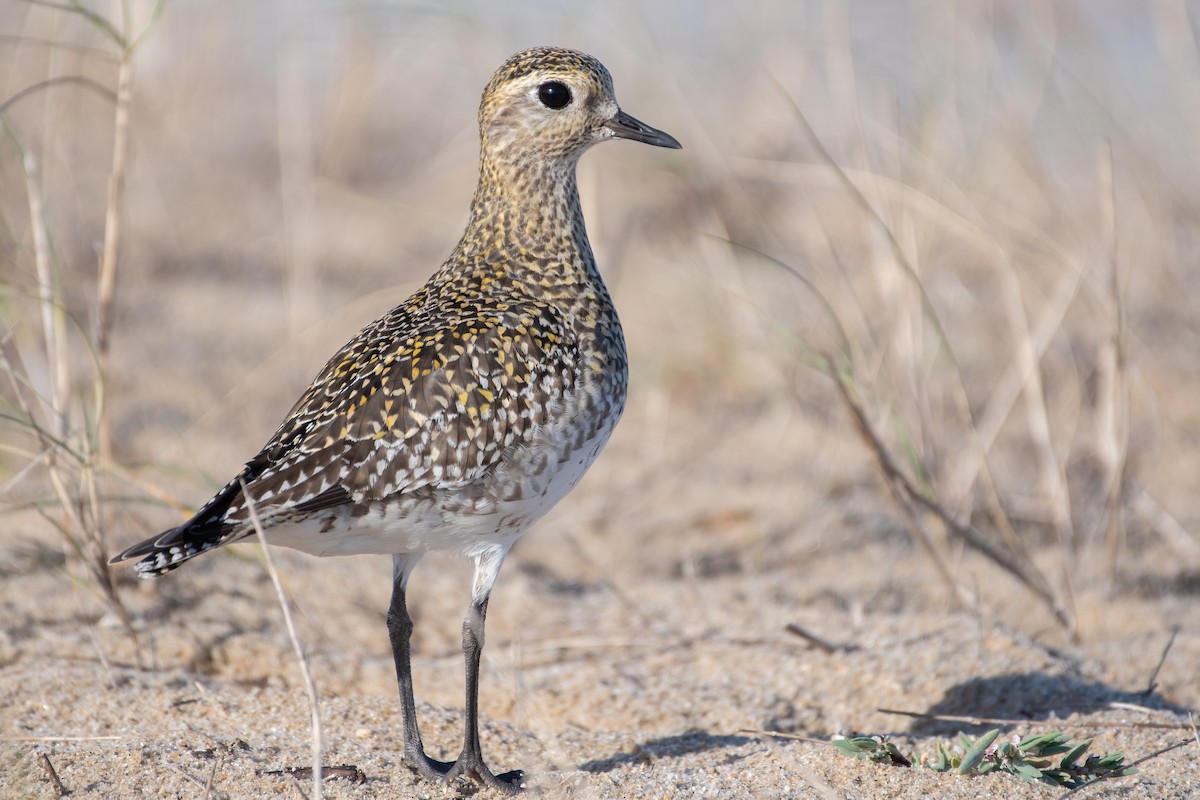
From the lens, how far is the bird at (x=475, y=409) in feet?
10.4

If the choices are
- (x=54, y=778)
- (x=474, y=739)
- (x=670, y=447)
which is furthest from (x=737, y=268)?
(x=54, y=778)

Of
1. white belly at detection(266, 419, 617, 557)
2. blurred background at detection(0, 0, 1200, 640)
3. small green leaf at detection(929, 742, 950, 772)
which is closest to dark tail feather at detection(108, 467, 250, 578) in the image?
white belly at detection(266, 419, 617, 557)

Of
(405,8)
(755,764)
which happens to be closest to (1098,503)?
(755,764)

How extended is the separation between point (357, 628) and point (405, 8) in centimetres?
244

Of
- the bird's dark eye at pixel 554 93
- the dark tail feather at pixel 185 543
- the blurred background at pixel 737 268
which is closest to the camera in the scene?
the dark tail feather at pixel 185 543

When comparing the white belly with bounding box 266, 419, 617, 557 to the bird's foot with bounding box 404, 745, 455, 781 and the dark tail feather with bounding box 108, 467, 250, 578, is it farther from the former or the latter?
the bird's foot with bounding box 404, 745, 455, 781

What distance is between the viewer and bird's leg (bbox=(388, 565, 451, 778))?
3395 mm

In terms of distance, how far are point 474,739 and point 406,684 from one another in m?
0.26

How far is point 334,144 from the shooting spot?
27.8 ft

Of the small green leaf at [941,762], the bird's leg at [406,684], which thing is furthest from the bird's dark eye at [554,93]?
the small green leaf at [941,762]

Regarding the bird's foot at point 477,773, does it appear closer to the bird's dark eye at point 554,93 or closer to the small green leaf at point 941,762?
the small green leaf at point 941,762

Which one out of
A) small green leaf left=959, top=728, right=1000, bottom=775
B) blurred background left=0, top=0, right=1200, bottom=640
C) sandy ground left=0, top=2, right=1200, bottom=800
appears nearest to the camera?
small green leaf left=959, top=728, right=1000, bottom=775

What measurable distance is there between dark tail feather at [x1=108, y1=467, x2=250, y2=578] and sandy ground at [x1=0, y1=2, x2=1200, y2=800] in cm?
54

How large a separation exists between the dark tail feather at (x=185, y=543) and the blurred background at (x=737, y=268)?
2.77 feet
